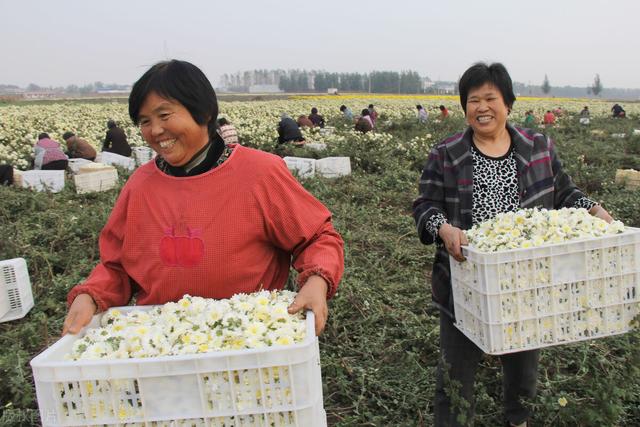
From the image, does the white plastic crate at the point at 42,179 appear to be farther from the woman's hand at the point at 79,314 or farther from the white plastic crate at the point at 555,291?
the white plastic crate at the point at 555,291

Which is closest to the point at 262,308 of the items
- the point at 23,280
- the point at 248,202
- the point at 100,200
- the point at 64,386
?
the point at 248,202

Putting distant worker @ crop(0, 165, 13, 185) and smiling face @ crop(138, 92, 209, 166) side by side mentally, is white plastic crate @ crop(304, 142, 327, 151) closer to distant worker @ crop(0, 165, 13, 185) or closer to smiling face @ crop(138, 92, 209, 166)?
distant worker @ crop(0, 165, 13, 185)

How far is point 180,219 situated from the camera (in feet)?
5.22

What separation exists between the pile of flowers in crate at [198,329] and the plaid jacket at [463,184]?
89 cm

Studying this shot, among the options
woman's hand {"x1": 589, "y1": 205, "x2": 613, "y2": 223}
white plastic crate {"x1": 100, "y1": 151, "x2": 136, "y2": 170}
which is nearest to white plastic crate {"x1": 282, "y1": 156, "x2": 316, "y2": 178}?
white plastic crate {"x1": 100, "y1": 151, "x2": 136, "y2": 170}

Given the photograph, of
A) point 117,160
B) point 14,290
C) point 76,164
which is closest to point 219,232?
point 14,290

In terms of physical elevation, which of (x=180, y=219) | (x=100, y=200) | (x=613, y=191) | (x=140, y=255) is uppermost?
(x=180, y=219)

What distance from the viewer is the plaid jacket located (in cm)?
210

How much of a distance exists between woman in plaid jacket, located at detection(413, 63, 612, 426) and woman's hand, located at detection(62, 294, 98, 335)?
4.04ft

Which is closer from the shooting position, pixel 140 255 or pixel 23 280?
pixel 140 255

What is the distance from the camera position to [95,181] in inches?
296

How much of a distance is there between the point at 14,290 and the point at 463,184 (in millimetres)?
3466

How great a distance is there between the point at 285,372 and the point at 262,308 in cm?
25

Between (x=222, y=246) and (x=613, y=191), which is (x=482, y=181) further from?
(x=613, y=191)
